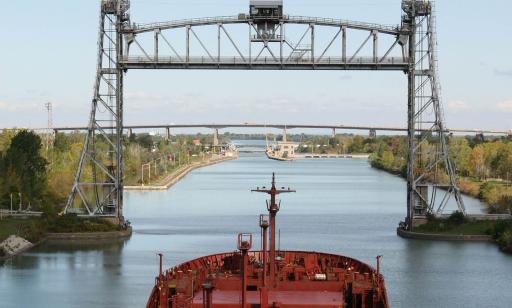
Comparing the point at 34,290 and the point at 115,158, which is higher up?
the point at 115,158

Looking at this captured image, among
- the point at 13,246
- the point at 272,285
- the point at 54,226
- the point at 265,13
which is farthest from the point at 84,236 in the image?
the point at 272,285

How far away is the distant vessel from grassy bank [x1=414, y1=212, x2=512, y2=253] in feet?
92.1

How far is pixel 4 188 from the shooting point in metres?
75.6

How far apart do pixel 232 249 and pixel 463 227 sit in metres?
14.8

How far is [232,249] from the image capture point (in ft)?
190

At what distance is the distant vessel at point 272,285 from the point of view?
28.2m

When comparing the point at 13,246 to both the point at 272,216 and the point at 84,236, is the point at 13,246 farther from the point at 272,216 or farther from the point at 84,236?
the point at 272,216

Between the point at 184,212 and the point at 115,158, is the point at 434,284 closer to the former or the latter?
the point at 115,158

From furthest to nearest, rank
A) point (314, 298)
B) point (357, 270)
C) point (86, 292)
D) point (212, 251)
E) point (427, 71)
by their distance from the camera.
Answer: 1. point (427, 71)
2. point (212, 251)
3. point (86, 292)
4. point (357, 270)
5. point (314, 298)

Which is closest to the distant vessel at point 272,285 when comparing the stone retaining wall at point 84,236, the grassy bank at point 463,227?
the stone retaining wall at point 84,236

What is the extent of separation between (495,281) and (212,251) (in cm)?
1511

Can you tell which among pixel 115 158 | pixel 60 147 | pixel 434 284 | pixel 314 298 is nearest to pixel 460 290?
pixel 434 284

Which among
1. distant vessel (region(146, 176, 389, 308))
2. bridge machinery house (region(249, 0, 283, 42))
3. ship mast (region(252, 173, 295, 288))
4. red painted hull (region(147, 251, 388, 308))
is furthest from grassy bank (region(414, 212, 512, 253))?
ship mast (region(252, 173, 295, 288))

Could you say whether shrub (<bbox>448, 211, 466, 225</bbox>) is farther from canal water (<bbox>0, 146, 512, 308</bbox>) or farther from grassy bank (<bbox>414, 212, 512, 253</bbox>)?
canal water (<bbox>0, 146, 512, 308</bbox>)
